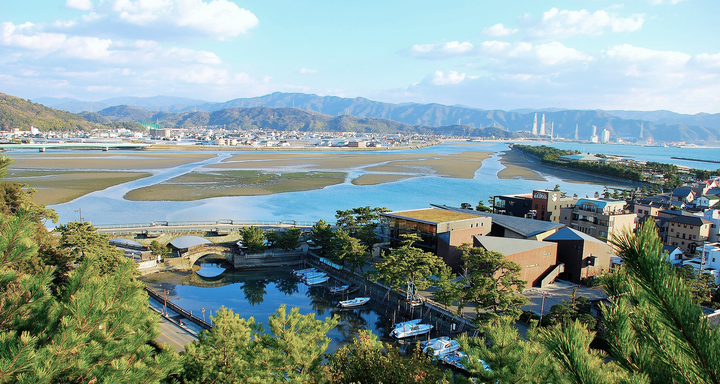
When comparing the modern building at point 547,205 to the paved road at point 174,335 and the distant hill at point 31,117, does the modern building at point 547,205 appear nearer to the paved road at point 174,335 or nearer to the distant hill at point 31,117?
the paved road at point 174,335

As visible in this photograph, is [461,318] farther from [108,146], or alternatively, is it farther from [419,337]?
[108,146]

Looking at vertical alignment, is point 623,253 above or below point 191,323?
above

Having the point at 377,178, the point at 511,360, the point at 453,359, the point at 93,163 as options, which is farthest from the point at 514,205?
the point at 93,163

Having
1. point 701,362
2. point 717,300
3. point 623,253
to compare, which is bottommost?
point 717,300

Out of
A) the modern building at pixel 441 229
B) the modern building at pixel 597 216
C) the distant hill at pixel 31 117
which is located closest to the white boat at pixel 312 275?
the modern building at pixel 441 229

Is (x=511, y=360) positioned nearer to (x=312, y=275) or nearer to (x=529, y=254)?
(x=529, y=254)

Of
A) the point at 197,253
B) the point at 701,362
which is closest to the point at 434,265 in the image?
the point at 197,253
